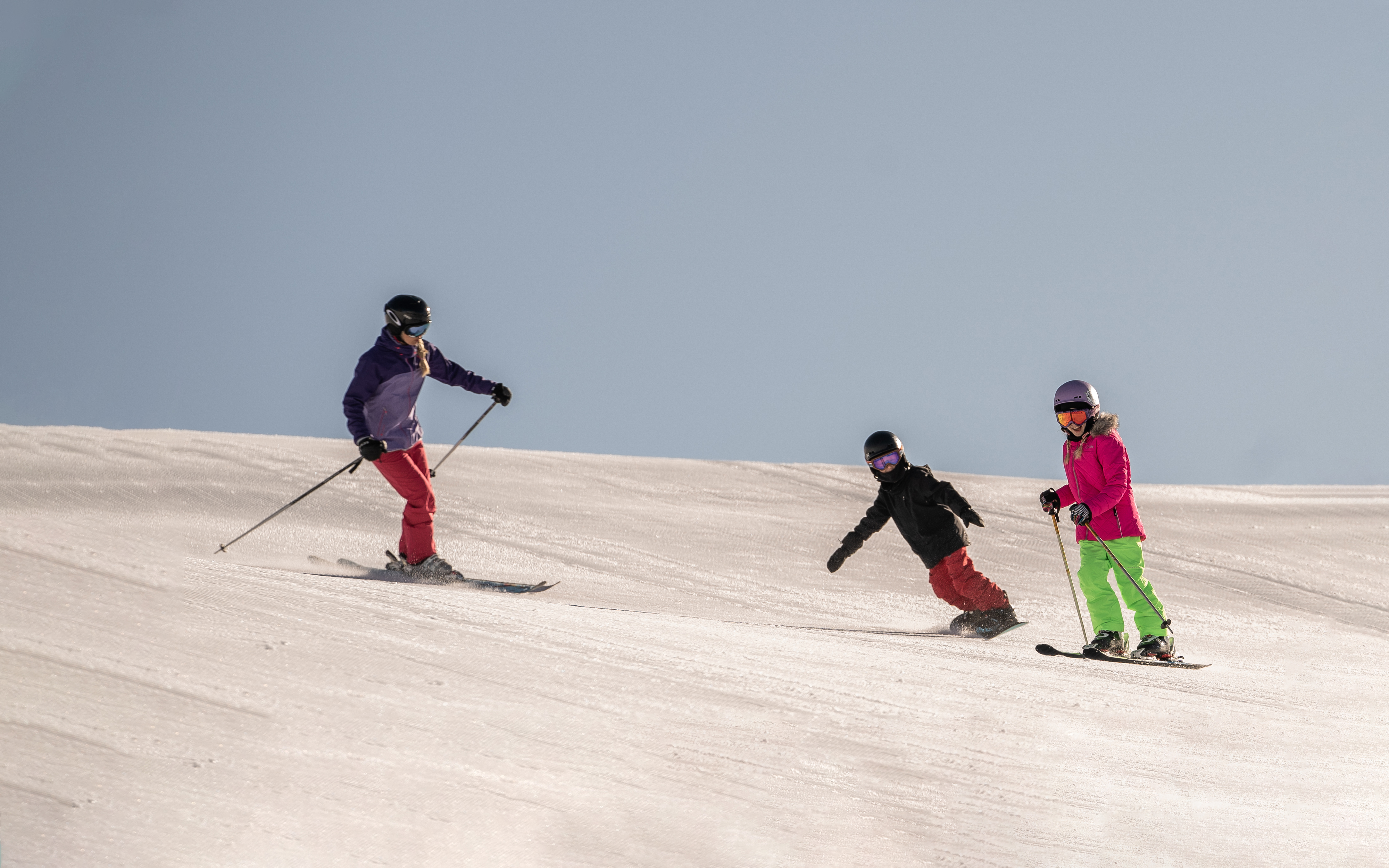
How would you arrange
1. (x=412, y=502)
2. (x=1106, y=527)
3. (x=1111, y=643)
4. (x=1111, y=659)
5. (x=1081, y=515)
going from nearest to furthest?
(x=1111, y=659) < (x=1081, y=515) < (x=1111, y=643) < (x=1106, y=527) < (x=412, y=502)

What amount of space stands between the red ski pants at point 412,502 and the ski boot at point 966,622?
2805 mm

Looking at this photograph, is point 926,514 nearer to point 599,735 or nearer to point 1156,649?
point 1156,649

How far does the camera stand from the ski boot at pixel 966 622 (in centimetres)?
608

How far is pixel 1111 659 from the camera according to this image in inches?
203

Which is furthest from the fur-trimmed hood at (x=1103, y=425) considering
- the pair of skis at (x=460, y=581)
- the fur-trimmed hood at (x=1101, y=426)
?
the pair of skis at (x=460, y=581)

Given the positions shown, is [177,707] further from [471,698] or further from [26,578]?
[26,578]

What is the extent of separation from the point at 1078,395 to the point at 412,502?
3.49 metres

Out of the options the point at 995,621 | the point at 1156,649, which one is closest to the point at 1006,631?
the point at 995,621

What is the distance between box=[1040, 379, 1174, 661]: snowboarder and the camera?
551cm

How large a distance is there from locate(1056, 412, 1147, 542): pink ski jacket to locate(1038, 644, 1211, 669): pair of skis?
0.60 meters

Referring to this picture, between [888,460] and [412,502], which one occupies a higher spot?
[888,460]

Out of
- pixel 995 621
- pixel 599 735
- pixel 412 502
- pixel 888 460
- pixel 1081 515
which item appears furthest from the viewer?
pixel 412 502

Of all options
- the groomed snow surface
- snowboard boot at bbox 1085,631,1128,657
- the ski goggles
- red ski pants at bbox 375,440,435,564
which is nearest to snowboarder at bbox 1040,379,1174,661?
snowboard boot at bbox 1085,631,1128,657

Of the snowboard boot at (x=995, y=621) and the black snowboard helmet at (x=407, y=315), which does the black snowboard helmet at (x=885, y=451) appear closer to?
the snowboard boot at (x=995, y=621)
